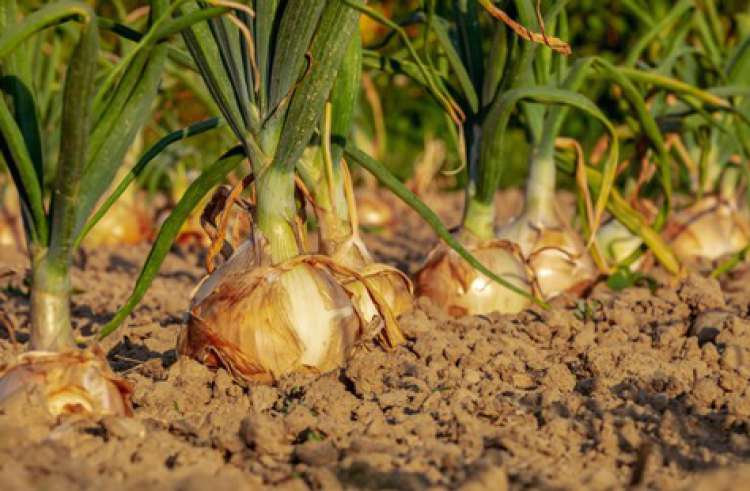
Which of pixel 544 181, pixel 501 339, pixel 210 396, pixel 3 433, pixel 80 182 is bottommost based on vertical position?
pixel 3 433

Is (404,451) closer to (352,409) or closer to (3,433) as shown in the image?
(352,409)

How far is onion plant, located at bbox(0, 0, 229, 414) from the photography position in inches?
65.6

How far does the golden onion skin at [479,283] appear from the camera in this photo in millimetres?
2582

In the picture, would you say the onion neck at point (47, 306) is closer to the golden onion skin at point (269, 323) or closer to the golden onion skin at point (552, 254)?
the golden onion skin at point (269, 323)

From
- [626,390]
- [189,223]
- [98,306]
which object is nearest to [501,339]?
[626,390]

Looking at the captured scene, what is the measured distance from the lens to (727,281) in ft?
10.6

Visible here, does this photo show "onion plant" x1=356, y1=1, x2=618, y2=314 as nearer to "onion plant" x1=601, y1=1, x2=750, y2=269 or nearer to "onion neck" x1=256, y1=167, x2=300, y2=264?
"onion plant" x1=601, y1=1, x2=750, y2=269

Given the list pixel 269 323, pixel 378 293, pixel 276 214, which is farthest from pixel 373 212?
pixel 269 323

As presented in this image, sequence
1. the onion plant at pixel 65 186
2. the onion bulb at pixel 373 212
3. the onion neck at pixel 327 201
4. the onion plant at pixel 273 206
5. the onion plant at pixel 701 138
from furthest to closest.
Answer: the onion bulb at pixel 373 212 < the onion plant at pixel 701 138 < the onion neck at pixel 327 201 < the onion plant at pixel 273 206 < the onion plant at pixel 65 186

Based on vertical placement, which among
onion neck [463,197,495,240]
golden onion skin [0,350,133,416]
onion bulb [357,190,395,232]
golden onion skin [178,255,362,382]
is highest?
onion bulb [357,190,395,232]

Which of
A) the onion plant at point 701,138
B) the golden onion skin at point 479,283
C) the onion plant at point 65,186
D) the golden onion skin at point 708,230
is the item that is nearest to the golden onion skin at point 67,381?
the onion plant at point 65,186

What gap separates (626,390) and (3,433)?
3.35 feet

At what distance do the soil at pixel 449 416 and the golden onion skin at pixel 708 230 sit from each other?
3.00ft

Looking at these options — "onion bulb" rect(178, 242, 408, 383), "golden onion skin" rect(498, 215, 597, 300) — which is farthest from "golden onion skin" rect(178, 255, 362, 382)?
"golden onion skin" rect(498, 215, 597, 300)
